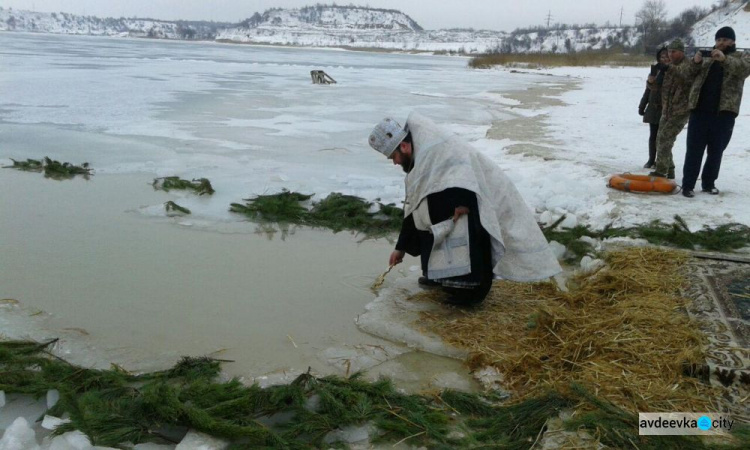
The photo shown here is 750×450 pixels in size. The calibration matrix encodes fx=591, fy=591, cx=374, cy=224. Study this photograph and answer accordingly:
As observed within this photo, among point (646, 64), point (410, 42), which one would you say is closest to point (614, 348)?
point (646, 64)

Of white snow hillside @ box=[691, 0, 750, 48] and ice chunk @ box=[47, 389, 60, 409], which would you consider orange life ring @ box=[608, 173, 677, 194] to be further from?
white snow hillside @ box=[691, 0, 750, 48]

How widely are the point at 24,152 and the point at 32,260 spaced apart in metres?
4.75

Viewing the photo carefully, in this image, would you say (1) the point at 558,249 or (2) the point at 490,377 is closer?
(2) the point at 490,377

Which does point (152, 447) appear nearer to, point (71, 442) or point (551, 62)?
point (71, 442)

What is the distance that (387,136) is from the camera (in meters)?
3.62

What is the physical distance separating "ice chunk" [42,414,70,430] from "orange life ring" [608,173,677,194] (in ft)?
19.8

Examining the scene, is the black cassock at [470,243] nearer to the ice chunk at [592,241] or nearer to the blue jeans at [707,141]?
the ice chunk at [592,241]

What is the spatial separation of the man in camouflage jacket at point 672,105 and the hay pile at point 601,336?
2.96 meters

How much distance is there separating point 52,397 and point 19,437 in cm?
34

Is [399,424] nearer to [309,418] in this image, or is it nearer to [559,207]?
[309,418]

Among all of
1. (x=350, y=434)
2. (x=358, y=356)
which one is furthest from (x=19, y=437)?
(x=358, y=356)

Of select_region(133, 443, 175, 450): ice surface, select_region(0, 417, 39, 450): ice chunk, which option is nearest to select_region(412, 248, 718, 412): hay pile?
select_region(133, 443, 175, 450): ice surface

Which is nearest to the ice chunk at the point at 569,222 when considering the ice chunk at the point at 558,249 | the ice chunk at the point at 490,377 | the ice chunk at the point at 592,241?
the ice chunk at the point at 592,241

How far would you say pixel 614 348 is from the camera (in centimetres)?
318
